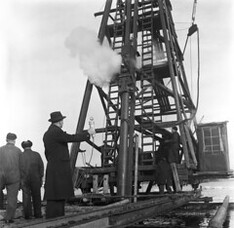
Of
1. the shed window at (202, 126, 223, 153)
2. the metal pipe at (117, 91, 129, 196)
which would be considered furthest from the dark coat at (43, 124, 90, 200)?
the shed window at (202, 126, 223, 153)

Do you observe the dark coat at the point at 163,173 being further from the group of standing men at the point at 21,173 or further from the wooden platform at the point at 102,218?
the group of standing men at the point at 21,173

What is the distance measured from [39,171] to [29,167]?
267 millimetres

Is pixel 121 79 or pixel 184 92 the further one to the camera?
pixel 184 92

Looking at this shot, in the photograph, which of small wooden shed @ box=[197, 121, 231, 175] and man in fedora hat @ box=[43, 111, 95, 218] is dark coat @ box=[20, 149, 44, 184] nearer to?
man in fedora hat @ box=[43, 111, 95, 218]

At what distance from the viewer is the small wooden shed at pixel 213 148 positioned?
11.8 meters

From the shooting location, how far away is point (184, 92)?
1371 centimetres

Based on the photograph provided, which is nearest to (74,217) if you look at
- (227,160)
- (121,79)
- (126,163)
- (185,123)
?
(126,163)

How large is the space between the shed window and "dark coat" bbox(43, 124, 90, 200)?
825cm

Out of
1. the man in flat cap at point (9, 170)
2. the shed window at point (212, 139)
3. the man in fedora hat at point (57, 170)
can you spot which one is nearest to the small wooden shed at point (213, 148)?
the shed window at point (212, 139)

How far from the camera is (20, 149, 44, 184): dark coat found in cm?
627

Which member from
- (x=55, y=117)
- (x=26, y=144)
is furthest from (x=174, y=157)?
(x=55, y=117)

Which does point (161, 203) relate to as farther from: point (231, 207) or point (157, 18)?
point (157, 18)

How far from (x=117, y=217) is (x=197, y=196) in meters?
5.76

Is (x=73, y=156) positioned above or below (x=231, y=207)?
above
